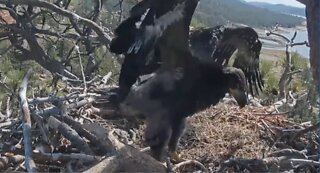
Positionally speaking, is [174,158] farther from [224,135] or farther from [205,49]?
[205,49]

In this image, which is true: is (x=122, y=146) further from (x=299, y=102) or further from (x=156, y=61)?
(x=299, y=102)

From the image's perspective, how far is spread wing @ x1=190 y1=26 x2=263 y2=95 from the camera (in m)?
3.10

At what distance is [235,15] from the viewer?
438cm

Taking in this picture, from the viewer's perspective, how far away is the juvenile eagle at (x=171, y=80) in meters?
2.68

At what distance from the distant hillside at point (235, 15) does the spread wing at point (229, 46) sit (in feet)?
1.36

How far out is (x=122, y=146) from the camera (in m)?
2.68

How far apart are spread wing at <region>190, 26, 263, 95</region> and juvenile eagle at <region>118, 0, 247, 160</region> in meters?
0.07

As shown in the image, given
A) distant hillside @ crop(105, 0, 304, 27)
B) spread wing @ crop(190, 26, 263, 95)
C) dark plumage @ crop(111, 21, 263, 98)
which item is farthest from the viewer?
distant hillside @ crop(105, 0, 304, 27)

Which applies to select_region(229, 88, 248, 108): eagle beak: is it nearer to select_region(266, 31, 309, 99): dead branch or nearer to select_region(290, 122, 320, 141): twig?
select_region(290, 122, 320, 141): twig

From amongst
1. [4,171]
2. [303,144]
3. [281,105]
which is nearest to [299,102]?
[281,105]

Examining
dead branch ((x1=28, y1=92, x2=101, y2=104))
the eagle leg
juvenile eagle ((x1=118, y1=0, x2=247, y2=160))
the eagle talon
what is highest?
juvenile eagle ((x1=118, y1=0, x2=247, y2=160))

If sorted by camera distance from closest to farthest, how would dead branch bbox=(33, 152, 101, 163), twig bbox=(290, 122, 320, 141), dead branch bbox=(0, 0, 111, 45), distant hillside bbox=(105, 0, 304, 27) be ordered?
dead branch bbox=(33, 152, 101, 163) < twig bbox=(290, 122, 320, 141) < dead branch bbox=(0, 0, 111, 45) < distant hillside bbox=(105, 0, 304, 27)

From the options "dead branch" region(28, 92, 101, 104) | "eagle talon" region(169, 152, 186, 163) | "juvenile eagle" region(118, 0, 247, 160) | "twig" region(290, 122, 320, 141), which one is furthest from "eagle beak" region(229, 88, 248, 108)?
"dead branch" region(28, 92, 101, 104)

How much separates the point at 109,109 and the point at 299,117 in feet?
4.06
